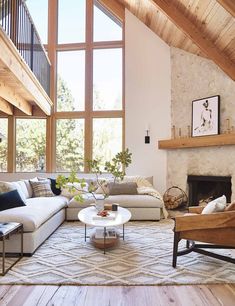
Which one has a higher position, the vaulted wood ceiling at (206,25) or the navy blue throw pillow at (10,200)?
the vaulted wood ceiling at (206,25)

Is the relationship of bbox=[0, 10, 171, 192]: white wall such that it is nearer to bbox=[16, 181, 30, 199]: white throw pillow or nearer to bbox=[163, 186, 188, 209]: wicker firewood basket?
bbox=[163, 186, 188, 209]: wicker firewood basket

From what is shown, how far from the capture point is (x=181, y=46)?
6.52 meters

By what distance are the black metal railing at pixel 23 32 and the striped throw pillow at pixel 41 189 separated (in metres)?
2.17

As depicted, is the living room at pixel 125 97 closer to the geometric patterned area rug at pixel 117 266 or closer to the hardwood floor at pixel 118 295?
the geometric patterned area rug at pixel 117 266

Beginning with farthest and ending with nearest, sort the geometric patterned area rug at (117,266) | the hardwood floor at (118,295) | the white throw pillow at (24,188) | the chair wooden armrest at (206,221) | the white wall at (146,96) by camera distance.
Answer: the white wall at (146,96) → the white throw pillow at (24,188) → the chair wooden armrest at (206,221) → the geometric patterned area rug at (117,266) → the hardwood floor at (118,295)

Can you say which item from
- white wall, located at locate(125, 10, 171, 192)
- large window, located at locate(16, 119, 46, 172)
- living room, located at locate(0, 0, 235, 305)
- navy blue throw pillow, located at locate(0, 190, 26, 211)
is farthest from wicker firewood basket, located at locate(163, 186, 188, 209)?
navy blue throw pillow, located at locate(0, 190, 26, 211)

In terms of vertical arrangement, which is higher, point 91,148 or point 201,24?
point 201,24

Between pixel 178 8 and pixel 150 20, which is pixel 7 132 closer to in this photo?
pixel 150 20

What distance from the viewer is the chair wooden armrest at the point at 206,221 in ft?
9.52

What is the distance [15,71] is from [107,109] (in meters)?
3.56

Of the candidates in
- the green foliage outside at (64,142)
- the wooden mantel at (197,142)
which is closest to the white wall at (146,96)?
the wooden mantel at (197,142)

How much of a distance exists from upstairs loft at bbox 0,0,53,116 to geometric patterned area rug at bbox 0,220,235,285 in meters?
2.46

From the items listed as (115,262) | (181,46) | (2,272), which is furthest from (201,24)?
(2,272)

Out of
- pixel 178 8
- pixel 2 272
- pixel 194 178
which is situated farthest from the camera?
pixel 194 178
